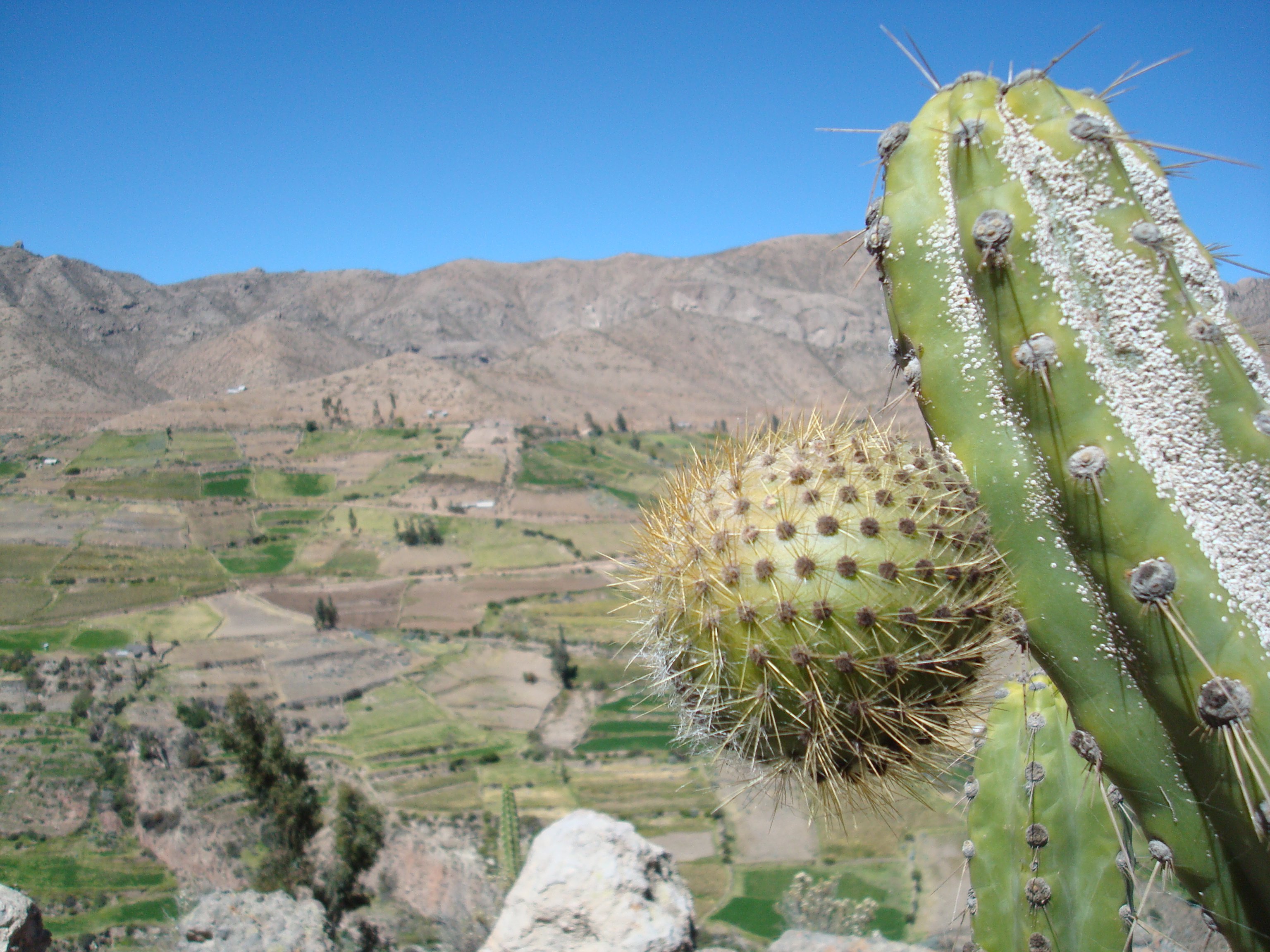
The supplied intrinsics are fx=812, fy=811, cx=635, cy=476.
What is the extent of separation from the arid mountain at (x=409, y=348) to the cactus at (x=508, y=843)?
50703 millimetres

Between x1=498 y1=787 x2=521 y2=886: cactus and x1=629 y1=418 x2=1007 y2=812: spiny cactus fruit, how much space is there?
28644 millimetres

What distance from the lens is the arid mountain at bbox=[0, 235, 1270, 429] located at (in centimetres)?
9619

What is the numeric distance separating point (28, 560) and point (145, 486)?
50.6 ft

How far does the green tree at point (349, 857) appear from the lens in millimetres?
28500

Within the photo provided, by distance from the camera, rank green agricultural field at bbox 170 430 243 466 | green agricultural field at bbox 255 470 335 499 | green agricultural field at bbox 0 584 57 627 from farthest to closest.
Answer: green agricultural field at bbox 170 430 243 466 < green agricultural field at bbox 255 470 335 499 < green agricultural field at bbox 0 584 57 627

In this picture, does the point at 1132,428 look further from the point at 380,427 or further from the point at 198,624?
the point at 380,427

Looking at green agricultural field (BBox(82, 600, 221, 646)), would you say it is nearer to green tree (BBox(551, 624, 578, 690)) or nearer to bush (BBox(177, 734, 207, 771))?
bush (BBox(177, 734, 207, 771))

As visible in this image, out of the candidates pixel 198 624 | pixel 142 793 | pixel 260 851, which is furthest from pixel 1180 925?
pixel 198 624

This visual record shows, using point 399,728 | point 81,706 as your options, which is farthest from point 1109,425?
point 399,728

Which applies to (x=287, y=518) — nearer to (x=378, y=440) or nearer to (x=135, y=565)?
(x=135, y=565)

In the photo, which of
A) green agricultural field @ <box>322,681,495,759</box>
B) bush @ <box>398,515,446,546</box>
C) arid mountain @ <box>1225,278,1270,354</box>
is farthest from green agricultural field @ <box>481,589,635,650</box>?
arid mountain @ <box>1225,278,1270,354</box>

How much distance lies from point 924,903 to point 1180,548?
29201 millimetres

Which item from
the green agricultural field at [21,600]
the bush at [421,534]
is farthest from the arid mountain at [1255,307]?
the bush at [421,534]

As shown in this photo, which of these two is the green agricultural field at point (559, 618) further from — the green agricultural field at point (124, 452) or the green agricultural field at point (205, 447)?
the green agricultural field at point (124, 452)
